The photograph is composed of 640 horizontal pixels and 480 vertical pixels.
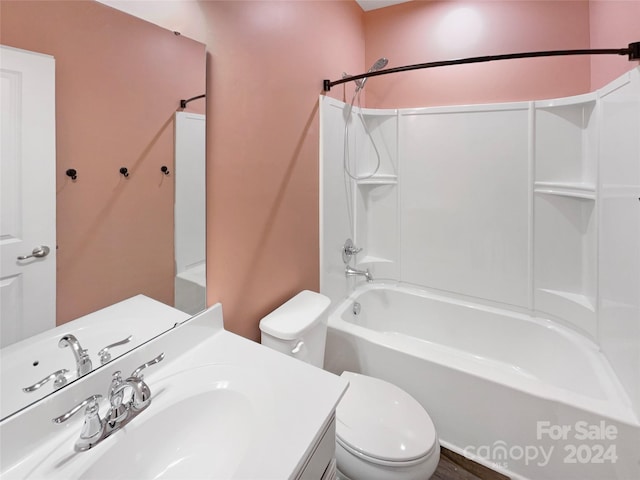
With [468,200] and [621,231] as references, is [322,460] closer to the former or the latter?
[621,231]

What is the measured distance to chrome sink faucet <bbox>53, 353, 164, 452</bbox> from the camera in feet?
2.22

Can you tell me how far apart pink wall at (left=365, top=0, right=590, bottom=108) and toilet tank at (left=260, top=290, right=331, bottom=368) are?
176 centimetres

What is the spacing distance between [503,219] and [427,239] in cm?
53

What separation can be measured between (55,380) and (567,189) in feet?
8.29

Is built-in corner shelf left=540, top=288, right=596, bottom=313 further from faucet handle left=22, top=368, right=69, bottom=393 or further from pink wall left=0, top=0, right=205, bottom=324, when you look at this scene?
faucet handle left=22, top=368, right=69, bottom=393

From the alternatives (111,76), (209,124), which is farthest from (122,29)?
(209,124)

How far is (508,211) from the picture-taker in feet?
6.70

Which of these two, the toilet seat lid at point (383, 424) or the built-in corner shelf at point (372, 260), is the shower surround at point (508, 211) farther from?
the toilet seat lid at point (383, 424)

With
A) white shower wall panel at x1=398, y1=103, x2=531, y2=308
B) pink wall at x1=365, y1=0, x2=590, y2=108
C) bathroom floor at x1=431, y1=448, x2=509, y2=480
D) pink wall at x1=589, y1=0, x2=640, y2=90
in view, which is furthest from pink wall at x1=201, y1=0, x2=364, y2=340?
pink wall at x1=589, y1=0, x2=640, y2=90

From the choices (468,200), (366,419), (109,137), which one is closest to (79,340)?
(109,137)

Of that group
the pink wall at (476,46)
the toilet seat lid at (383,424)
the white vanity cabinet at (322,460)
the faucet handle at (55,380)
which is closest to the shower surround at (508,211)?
the pink wall at (476,46)

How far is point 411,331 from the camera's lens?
7.66 ft

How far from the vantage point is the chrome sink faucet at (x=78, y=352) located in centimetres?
77

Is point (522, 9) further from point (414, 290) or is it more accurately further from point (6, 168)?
point (6, 168)
